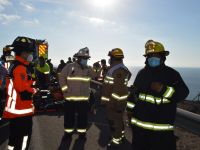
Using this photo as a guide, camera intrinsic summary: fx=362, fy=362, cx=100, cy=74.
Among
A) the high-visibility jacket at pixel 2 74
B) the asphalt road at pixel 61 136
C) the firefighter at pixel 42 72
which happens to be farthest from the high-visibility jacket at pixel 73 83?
the firefighter at pixel 42 72

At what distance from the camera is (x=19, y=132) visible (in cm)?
600

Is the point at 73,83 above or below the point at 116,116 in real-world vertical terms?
above

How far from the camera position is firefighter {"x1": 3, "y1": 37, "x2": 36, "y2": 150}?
19.4ft

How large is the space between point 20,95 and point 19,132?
0.62m

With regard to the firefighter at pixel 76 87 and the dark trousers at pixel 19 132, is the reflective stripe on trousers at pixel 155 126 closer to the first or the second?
the dark trousers at pixel 19 132

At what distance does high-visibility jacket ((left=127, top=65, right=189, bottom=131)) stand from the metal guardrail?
3.27 feet

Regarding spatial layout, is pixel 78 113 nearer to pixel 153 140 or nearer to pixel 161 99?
pixel 153 140

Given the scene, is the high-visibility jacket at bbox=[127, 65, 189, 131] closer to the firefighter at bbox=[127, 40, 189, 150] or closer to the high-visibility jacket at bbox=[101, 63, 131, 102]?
the firefighter at bbox=[127, 40, 189, 150]

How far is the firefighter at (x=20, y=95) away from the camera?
5.90m

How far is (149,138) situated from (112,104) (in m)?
3.04

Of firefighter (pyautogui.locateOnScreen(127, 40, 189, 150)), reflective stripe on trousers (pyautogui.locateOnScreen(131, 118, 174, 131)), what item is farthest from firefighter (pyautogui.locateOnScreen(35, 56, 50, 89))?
reflective stripe on trousers (pyautogui.locateOnScreen(131, 118, 174, 131))

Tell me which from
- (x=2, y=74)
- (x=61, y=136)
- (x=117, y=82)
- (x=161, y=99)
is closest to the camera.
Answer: (x=161, y=99)

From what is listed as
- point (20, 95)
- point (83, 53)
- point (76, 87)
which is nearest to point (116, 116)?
point (76, 87)

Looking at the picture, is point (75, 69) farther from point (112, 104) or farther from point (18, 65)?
point (18, 65)
